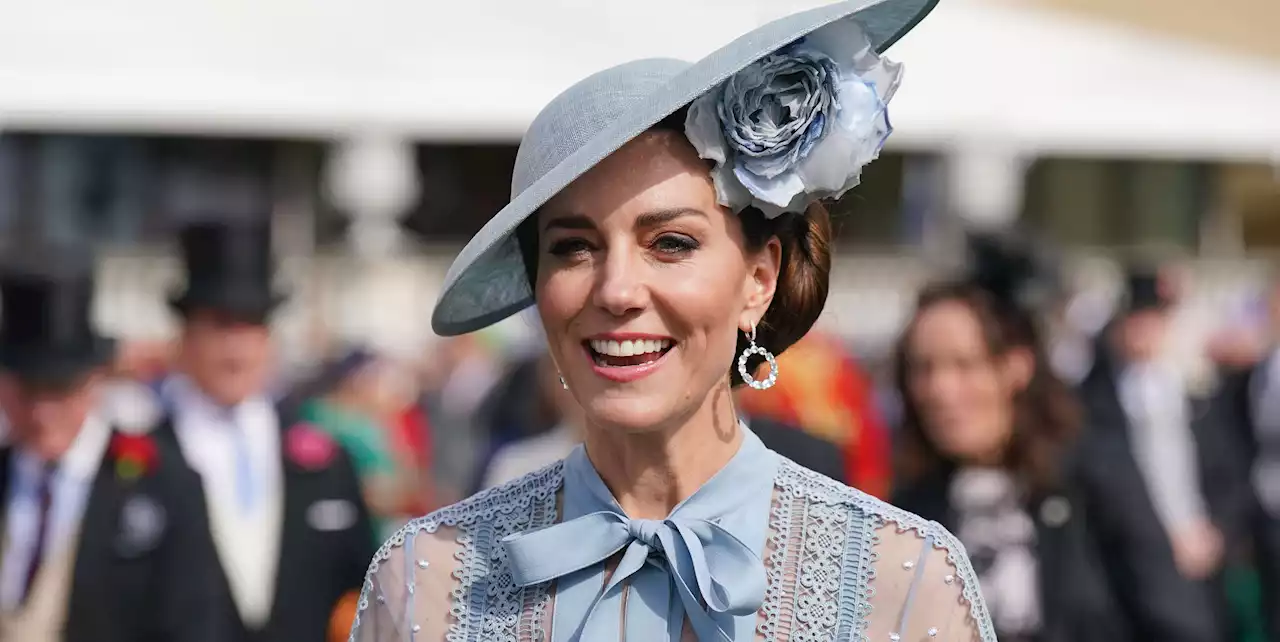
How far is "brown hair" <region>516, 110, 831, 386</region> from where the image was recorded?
2.77m

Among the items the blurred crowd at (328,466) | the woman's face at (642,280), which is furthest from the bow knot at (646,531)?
the blurred crowd at (328,466)

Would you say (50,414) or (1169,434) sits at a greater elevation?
(50,414)

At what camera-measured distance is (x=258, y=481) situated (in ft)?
19.7

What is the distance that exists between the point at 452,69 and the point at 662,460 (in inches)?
464

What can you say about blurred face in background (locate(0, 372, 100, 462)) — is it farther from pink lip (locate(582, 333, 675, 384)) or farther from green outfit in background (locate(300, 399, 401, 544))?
pink lip (locate(582, 333, 675, 384))

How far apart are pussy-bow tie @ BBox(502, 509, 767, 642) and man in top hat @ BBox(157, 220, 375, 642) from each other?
3184 mm

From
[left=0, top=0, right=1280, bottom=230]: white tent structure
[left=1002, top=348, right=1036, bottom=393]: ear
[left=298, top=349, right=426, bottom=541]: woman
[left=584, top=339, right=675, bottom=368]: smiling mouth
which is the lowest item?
[left=298, top=349, right=426, bottom=541]: woman

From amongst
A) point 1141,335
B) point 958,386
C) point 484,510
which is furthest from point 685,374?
point 1141,335

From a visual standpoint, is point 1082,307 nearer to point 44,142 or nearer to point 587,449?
point 44,142

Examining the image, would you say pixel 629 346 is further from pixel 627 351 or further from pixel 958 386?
pixel 958 386

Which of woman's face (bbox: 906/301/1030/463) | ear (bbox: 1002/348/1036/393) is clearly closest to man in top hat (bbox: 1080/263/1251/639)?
ear (bbox: 1002/348/1036/393)

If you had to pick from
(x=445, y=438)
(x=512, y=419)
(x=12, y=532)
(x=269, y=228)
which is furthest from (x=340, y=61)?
(x=12, y=532)

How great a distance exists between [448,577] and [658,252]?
1.96 feet

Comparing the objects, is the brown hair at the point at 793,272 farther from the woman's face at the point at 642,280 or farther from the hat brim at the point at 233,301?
the hat brim at the point at 233,301
